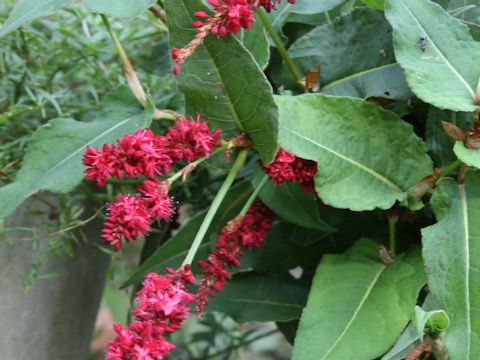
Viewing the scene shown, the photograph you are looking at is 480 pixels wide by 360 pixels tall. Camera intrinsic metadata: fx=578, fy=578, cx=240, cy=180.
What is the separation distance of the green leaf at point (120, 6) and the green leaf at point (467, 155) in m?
0.32

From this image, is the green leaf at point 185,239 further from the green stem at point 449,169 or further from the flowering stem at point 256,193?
the green stem at point 449,169

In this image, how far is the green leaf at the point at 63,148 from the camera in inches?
23.6

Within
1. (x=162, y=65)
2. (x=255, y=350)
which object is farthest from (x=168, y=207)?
(x=255, y=350)

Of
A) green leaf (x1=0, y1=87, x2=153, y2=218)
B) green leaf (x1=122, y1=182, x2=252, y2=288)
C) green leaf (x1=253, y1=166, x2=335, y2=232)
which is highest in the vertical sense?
green leaf (x1=0, y1=87, x2=153, y2=218)

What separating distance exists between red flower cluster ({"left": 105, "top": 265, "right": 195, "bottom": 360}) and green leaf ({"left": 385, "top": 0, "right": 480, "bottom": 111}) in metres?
0.31

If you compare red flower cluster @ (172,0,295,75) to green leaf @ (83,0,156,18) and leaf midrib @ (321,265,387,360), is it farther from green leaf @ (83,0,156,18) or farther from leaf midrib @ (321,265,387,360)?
leaf midrib @ (321,265,387,360)

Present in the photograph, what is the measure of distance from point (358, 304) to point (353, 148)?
158mm

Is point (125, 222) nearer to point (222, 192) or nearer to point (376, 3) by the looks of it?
→ point (222, 192)

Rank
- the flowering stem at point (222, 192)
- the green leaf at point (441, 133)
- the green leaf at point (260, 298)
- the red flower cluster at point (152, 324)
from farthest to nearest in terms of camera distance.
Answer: the green leaf at point (260, 298) < the green leaf at point (441, 133) < the flowering stem at point (222, 192) < the red flower cluster at point (152, 324)

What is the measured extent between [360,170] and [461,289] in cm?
15

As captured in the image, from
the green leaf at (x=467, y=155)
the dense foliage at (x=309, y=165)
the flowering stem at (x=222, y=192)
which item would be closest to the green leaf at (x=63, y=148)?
the dense foliage at (x=309, y=165)

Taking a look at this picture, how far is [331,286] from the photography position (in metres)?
0.60

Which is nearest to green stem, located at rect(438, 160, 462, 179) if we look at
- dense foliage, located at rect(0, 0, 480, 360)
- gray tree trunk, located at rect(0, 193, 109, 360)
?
dense foliage, located at rect(0, 0, 480, 360)

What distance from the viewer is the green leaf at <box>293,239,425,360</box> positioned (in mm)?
533
